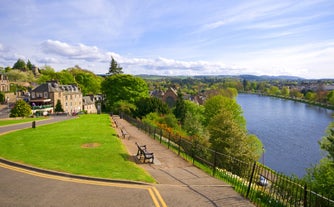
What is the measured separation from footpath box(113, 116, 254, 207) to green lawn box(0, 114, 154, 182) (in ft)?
3.16

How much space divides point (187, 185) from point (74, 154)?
7.45m

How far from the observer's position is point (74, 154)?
51.0ft

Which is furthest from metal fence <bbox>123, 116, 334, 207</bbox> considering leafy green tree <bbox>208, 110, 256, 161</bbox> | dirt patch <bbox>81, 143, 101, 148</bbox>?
dirt patch <bbox>81, 143, 101, 148</bbox>

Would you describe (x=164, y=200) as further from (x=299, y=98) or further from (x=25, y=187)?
(x=299, y=98)

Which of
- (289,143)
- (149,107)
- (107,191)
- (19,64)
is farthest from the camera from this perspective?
(19,64)

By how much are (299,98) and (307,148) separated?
139 m

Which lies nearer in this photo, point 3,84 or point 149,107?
point 149,107

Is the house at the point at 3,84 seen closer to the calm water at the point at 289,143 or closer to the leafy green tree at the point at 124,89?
the leafy green tree at the point at 124,89

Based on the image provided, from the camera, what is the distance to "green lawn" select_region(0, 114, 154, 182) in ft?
40.9

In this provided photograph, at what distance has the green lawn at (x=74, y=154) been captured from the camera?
1248cm

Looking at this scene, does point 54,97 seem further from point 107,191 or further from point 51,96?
point 107,191

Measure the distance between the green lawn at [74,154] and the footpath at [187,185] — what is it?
964mm

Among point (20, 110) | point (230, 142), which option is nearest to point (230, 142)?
point (230, 142)

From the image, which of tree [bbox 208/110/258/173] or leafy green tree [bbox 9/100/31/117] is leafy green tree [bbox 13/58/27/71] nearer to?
leafy green tree [bbox 9/100/31/117]
